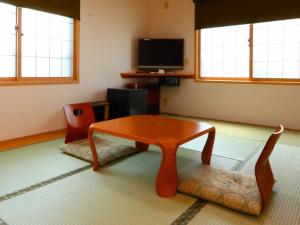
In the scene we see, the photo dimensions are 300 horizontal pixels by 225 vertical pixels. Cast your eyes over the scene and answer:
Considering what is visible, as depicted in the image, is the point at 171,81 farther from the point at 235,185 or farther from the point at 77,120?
the point at 235,185

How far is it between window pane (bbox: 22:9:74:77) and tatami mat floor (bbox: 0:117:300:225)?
1.38 metres

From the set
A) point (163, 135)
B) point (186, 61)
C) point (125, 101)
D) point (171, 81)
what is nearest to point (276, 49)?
point (186, 61)

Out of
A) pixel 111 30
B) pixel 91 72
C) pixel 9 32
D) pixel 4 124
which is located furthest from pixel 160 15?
pixel 4 124

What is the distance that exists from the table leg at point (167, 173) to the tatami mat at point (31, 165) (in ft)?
3.12

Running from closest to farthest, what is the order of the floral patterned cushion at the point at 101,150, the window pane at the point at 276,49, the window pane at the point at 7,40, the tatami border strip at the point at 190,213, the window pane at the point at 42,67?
the tatami border strip at the point at 190,213, the floral patterned cushion at the point at 101,150, the window pane at the point at 7,40, the window pane at the point at 42,67, the window pane at the point at 276,49

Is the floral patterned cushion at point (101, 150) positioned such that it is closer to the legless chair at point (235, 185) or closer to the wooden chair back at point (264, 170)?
the legless chair at point (235, 185)

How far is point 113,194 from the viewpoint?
1.98 m

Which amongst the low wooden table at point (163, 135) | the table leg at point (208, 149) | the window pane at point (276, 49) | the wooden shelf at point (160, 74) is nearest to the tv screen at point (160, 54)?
the wooden shelf at point (160, 74)

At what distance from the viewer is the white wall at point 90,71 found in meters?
3.45

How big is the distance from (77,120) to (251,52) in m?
3.25

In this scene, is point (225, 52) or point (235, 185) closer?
point (235, 185)

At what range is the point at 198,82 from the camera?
5168 mm

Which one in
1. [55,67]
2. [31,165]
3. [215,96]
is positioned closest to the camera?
[31,165]

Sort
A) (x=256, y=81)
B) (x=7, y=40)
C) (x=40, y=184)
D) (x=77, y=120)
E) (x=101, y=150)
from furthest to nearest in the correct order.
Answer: (x=256, y=81) → (x=7, y=40) → (x=77, y=120) → (x=101, y=150) → (x=40, y=184)
